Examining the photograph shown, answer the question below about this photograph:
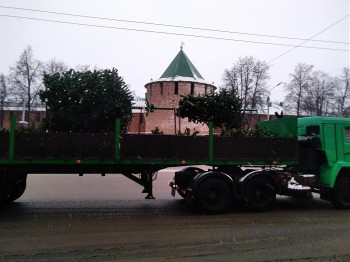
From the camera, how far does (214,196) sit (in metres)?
8.46

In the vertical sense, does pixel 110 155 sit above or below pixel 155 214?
above

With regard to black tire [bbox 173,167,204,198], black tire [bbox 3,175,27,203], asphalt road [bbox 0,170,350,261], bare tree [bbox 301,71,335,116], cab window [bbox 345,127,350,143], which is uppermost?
bare tree [bbox 301,71,335,116]

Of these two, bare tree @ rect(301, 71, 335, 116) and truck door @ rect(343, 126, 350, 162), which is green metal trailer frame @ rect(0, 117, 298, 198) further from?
bare tree @ rect(301, 71, 335, 116)

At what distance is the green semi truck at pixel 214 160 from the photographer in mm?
7711

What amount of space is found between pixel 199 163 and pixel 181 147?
606 mm

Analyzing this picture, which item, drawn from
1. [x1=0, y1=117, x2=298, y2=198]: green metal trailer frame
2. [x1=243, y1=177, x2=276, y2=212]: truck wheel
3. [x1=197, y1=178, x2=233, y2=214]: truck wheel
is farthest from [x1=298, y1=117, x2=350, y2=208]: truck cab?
[x1=197, y1=178, x2=233, y2=214]: truck wheel

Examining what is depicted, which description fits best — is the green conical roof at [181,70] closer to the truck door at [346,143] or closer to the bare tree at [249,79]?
the bare tree at [249,79]

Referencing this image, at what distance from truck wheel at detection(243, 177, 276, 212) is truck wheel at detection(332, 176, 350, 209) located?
71.7 inches

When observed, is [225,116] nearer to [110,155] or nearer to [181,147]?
[181,147]

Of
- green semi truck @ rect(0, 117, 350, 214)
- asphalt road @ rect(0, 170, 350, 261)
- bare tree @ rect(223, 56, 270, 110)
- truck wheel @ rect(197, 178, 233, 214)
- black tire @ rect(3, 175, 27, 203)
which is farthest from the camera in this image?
bare tree @ rect(223, 56, 270, 110)

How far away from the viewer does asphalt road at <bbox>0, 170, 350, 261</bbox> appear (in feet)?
17.9

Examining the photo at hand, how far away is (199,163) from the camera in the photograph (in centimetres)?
842

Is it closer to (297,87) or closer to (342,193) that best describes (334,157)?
(342,193)

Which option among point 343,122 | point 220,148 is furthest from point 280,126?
point 220,148
